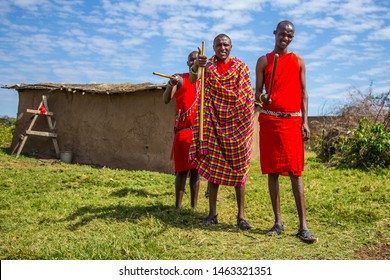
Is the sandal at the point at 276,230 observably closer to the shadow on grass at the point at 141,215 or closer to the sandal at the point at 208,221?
the shadow on grass at the point at 141,215

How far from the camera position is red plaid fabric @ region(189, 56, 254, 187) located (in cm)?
448

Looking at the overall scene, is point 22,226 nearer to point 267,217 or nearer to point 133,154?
point 267,217

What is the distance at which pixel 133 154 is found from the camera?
10781 millimetres

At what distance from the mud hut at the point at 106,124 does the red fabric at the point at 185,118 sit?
440 centimetres

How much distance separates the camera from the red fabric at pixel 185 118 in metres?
5.24

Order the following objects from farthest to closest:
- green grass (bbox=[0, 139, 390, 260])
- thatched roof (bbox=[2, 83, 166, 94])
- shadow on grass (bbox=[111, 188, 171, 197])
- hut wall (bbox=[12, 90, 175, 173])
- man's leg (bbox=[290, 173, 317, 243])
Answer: thatched roof (bbox=[2, 83, 166, 94])
hut wall (bbox=[12, 90, 175, 173])
shadow on grass (bbox=[111, 188, 171, 197])
man's leg (bbox=[290, 173, 317, 243])
green grass (bbox=[0, 139, 390, 260])

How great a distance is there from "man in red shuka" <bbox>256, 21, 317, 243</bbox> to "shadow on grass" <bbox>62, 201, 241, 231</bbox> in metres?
0.75

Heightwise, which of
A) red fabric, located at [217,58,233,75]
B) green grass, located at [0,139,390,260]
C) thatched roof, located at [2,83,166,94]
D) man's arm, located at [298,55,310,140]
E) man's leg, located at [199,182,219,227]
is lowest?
green grass, located at [0,139,390,260]

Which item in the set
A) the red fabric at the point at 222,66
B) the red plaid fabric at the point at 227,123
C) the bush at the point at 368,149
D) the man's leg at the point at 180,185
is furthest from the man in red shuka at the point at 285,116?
the bush at the point at 368,149

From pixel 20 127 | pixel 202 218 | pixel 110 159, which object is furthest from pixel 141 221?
pixel 20 127

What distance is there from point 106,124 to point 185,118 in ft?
22.2

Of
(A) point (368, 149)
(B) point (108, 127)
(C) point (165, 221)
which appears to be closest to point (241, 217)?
(C) point (165, 221)

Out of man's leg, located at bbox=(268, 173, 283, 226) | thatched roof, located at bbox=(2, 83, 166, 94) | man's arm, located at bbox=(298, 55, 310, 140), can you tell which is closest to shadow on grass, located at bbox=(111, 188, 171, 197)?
man's leg, located at bbox=(268, 173, 283, 226)

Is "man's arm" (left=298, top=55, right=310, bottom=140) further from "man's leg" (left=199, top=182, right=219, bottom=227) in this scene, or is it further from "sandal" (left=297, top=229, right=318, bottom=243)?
"man's leg" (left=199, top=182, right=219, bottom=227)
